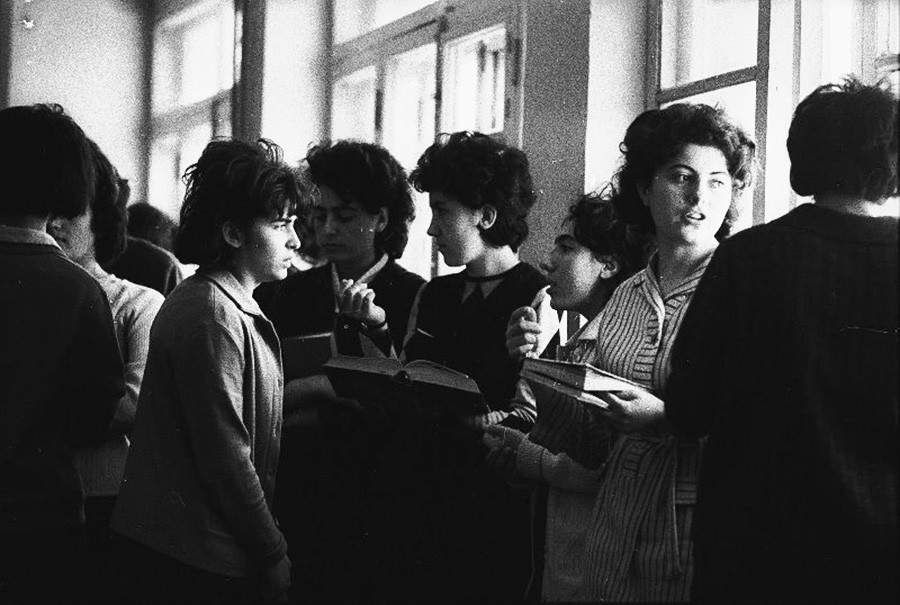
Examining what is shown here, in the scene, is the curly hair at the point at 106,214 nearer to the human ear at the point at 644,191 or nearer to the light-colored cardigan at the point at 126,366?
the light-colored cardigan at the point at 126,366

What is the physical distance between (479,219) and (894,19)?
3.38ft

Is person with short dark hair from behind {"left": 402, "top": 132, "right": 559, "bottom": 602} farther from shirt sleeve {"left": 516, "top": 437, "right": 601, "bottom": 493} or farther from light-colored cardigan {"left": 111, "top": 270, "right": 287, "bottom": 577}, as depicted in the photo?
light-colored cardigan {"left": 111, "top": 270, "right": 287, "bottom": 577}

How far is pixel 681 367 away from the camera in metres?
1.24

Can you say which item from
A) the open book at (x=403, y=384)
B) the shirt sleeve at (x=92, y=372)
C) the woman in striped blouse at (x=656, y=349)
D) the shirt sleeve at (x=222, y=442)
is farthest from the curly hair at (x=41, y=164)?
the woman in striped blouse at (x=656, y=349)

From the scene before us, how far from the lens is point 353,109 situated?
2.75 m

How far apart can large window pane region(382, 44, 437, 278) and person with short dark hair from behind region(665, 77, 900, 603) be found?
144 centimetres

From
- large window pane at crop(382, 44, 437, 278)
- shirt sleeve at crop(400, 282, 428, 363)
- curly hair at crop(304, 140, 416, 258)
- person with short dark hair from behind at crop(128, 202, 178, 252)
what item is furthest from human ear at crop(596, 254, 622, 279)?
person with short dark hair from behind at crop(128, 202, 178, 252)

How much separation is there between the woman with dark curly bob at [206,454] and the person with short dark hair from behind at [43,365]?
3.6 inches

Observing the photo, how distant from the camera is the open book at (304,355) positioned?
7.26 feet

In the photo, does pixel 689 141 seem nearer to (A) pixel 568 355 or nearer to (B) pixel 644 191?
(B) pixel 644 191

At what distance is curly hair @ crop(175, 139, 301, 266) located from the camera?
186 centimetres

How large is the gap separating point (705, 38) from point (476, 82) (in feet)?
2.69

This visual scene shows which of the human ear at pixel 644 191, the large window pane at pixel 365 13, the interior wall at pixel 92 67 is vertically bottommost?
the human ear at pixel 644 191

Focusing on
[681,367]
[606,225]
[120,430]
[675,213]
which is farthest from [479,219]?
[681,367]
